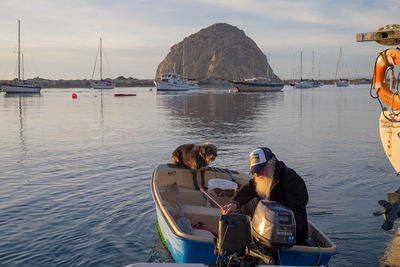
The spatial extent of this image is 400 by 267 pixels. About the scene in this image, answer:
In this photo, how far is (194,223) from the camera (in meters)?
7.91

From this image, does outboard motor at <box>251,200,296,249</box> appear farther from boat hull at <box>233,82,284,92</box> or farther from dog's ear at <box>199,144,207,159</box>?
boat hull at <box>233,82,284,92</box>

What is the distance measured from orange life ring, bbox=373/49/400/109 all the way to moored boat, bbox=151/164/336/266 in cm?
359

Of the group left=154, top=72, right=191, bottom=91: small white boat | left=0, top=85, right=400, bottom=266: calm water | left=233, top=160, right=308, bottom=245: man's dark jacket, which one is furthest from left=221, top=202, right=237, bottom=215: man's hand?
left=154, top=72, right=191, bottom=91: small white boat

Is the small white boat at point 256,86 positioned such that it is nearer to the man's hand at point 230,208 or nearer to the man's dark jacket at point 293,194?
the man's hand at point 230,208

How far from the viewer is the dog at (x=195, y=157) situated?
927 cm

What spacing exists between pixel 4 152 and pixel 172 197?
381 inches

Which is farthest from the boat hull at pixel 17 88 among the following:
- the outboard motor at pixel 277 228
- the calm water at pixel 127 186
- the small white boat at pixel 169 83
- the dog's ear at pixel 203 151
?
the outboard motor at pixel 277 228

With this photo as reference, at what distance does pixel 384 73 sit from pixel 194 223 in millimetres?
5538

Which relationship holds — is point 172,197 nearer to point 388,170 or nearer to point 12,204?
point 12,204

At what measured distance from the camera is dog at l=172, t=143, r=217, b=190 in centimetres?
927

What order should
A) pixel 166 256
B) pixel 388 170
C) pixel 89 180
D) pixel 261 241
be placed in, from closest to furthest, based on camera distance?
1. pixel 261 241
2. pixel 166 256
3. pixel 89 180
4. pixel 388 170

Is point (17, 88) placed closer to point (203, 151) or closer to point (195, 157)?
point (195, 157)

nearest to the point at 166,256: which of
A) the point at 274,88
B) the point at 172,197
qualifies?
the point at 172,197

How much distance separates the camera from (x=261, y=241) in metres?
5.19
